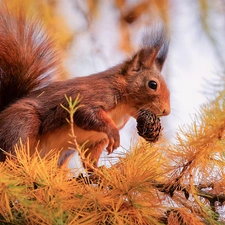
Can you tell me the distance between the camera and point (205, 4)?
1.03m

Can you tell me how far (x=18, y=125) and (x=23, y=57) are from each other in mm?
183

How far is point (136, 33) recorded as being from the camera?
1095 mm

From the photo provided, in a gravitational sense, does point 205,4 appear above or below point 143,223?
above

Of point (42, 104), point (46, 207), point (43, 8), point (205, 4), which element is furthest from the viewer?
point (43, 8)

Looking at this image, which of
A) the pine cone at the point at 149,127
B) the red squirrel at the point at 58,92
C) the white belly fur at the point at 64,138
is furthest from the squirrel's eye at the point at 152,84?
the pine cone at the point at 149,127

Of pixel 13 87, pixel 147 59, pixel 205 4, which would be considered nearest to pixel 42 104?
pixel 13 87

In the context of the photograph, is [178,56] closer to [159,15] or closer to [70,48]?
[159,15]

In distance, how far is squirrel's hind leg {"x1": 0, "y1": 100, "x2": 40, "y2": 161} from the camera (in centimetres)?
73

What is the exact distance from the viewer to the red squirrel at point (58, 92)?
0.76 m

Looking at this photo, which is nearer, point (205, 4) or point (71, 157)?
point (71, 157)

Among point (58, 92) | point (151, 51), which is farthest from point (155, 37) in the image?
point (58, 92)

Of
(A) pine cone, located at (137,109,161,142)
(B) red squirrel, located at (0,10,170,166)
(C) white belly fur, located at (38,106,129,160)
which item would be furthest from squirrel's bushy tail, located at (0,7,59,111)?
(A) pine cone, located at (137,109,161,142)

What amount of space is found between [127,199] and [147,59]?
1.59 feet

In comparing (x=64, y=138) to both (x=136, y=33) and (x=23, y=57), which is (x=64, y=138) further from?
(x=136, y=33)
